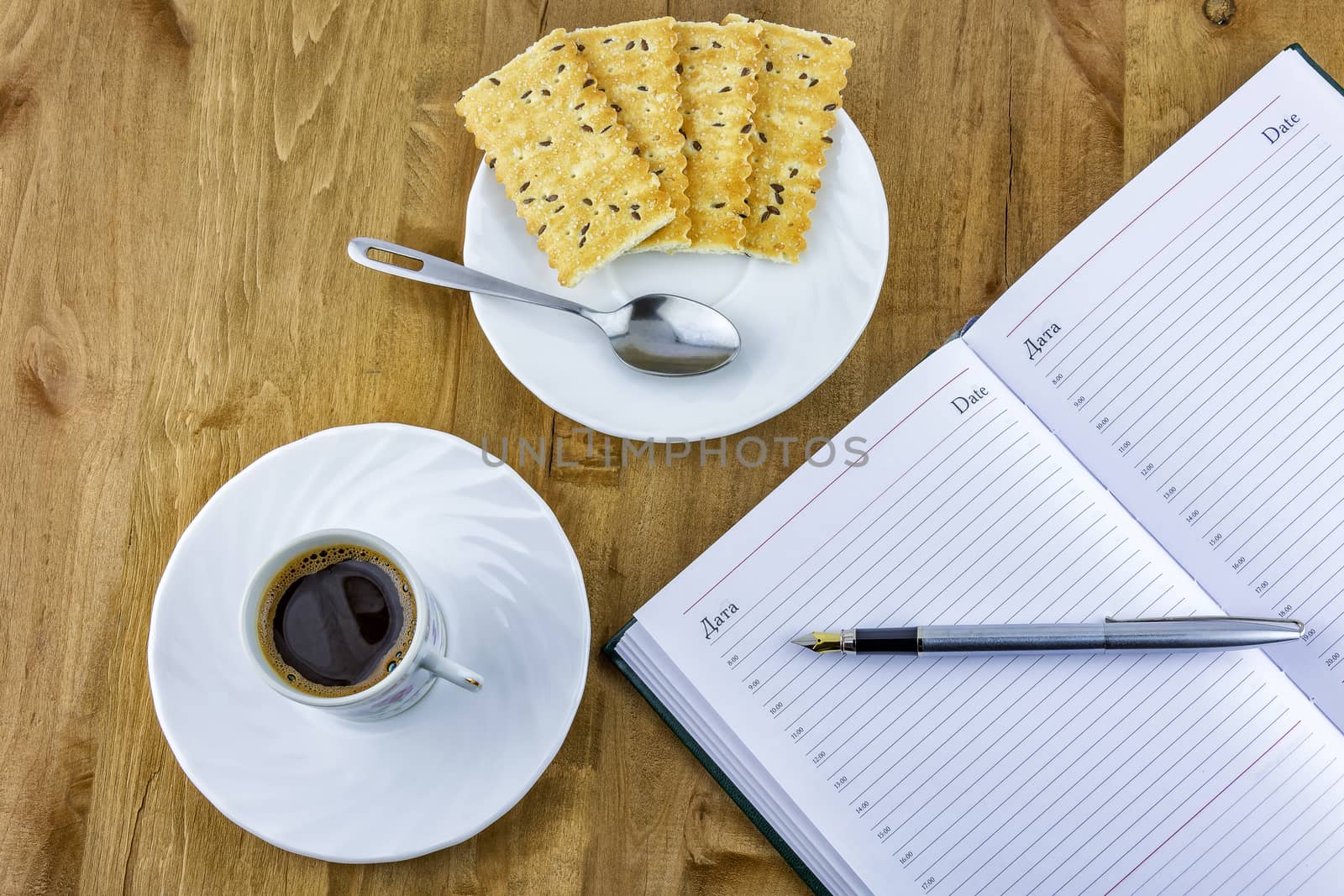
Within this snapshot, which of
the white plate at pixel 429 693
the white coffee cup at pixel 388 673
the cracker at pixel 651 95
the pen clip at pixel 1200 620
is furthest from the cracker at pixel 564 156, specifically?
the pen clip at pixel 1200 620

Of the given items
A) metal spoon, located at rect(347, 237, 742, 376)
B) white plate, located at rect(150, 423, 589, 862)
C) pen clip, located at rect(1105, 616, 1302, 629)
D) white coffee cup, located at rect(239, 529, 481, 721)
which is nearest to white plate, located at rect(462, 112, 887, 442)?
metal spoon, located at rect(347, 237, 742, 376)

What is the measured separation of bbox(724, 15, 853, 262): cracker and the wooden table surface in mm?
95

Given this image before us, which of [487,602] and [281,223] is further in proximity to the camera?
[281,223]

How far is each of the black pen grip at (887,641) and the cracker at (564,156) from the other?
0.46 m

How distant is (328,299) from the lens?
1.15 m

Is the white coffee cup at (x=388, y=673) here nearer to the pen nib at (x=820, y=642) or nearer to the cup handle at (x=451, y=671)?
the cup handle at (x=451, y=671)

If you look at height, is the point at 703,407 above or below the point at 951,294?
below

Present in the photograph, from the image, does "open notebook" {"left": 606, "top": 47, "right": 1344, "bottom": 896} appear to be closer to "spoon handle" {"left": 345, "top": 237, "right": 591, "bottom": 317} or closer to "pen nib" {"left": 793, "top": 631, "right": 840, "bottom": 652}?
"pen nib" {"left": 793, "top": 631, "right": 840, "bottom": 652}

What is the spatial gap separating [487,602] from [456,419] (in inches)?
8.8

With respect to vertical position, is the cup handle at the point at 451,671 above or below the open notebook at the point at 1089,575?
below

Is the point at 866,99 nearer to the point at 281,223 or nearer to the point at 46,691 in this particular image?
the point at 281,223

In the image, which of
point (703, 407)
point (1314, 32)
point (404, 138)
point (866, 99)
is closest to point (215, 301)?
point (404, 138)

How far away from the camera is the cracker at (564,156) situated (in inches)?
42.1

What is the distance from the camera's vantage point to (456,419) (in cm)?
113
